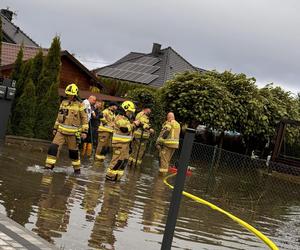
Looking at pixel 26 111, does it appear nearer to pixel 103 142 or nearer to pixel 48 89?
pixel 48 89

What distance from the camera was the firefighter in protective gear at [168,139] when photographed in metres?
13.5

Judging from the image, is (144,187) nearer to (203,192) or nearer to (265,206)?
(203,192)

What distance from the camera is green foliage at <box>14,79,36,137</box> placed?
17.4 metres

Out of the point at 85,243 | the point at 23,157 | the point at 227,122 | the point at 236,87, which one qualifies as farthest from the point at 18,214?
the point at 236,87

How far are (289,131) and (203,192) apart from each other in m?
16.0

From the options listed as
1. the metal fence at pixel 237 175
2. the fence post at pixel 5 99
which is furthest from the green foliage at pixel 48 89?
the metal fence at pixel 237 175

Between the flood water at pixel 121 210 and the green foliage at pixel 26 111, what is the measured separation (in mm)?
3731

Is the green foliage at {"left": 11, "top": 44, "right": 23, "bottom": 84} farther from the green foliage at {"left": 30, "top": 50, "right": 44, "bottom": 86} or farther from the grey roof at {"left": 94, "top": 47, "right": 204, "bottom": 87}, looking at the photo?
the grey roof at {"left": 94, "top": 47, "right": 204, "bottom": 87}

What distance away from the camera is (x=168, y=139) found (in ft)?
44.5

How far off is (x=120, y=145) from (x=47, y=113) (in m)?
7.64

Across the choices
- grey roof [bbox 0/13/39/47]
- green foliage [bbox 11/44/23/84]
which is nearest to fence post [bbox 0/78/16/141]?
green foliage [bbox 11/44/23/84]

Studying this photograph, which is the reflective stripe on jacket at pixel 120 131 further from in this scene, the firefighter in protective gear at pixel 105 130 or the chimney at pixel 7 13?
the chimney at pixel 7 13

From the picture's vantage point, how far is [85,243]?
20.0ft

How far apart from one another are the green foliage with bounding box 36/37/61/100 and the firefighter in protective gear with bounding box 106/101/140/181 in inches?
310
